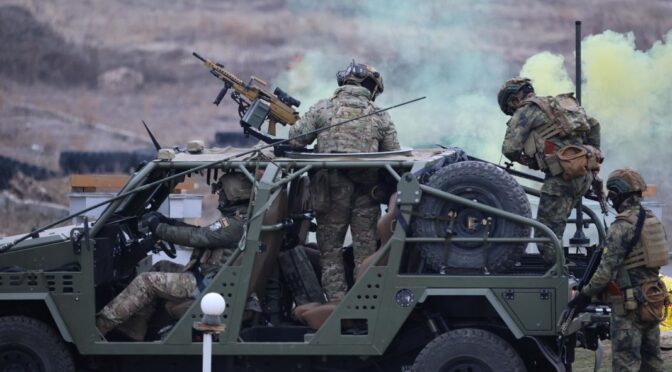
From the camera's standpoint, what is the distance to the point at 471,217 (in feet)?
24.2

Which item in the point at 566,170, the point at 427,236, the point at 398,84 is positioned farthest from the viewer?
the point at 398,84

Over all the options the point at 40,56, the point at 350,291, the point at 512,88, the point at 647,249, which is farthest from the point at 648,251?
the point at 40,56

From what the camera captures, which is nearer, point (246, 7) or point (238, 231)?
point (238, 231)

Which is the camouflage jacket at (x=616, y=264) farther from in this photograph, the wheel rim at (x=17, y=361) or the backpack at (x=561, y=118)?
the wheel rim at (x=17, y=361)

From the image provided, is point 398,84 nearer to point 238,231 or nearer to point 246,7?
point 246,7

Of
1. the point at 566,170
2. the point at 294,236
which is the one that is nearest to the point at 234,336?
the point at 294,236

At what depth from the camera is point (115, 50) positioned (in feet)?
58.1

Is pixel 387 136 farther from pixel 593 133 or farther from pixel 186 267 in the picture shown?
pixel 186 267

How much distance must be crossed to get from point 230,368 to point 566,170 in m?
2.49

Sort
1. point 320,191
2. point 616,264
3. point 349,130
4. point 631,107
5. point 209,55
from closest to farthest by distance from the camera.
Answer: point 616,264 < point 320,191 < point 349,130 < point 631,107 < point 209,55

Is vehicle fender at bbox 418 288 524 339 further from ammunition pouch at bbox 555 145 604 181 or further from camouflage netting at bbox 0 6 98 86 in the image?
camouflage netting at bbox 0 6 98 86

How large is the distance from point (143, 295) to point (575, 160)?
288cm

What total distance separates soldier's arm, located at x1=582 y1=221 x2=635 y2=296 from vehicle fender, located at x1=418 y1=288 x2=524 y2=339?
1.74 feet

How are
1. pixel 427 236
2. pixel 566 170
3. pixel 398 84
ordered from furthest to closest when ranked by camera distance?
1. pixel 398 84
2. pixel 566 170
3. pixel 427 236
